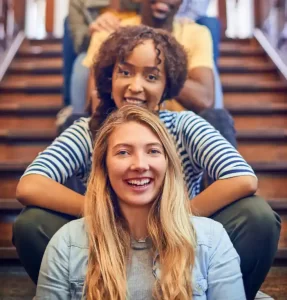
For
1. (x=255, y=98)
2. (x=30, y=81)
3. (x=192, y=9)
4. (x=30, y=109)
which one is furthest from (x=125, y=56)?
(x=30, y=81)

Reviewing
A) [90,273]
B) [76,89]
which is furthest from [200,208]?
[76,89]

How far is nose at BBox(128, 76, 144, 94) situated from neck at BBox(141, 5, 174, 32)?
584 millimetres

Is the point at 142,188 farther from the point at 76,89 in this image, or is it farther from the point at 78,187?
the point at 76,89

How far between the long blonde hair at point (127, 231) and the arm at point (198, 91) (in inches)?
25.7

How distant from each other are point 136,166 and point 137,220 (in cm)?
13

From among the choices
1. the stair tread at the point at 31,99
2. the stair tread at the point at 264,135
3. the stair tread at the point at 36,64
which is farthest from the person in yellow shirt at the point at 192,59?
the stair tread at the point at 36,64

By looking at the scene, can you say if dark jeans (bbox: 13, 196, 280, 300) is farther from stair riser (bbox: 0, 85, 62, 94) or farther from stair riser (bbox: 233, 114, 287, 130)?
stair riser (bbox: 0, 85, 62, 94)

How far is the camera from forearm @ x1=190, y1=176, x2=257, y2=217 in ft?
4.01

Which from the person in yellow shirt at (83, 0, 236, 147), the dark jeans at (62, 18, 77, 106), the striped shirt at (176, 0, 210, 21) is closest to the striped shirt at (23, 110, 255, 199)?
the person in yellow shirt at (83, 0, 236, 147)

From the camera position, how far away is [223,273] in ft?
3.45

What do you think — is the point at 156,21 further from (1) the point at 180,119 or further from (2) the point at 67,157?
(2) the point at 67,157

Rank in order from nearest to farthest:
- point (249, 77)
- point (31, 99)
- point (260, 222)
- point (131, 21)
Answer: point (260, 222), point (131, 21), point (31, 99), point (249, 77)

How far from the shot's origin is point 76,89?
7.00 ft

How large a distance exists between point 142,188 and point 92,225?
0.13m
